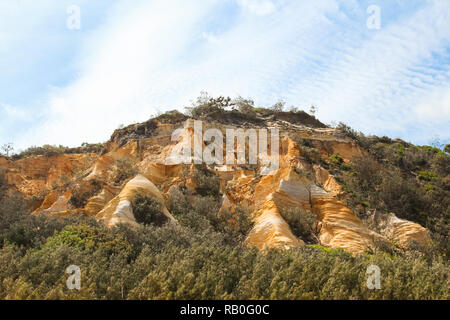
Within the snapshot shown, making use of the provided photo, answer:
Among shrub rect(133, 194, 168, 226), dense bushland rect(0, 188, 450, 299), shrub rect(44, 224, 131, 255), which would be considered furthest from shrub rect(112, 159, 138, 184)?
shrub rect(44, 224, 131, 255)

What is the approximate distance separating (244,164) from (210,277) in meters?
13.4

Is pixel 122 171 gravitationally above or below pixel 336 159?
below

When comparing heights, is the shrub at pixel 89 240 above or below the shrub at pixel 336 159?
below

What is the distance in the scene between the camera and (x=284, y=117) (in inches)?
1161

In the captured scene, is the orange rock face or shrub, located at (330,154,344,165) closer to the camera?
the orange rock face

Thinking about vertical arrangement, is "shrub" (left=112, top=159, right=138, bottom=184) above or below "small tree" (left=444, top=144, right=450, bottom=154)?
below

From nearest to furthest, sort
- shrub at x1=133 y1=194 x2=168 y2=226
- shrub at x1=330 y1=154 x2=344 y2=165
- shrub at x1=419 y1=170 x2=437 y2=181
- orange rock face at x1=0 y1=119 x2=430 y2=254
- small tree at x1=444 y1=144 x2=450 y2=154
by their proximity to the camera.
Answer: shrub at x1=133 y1=194 x2=168 y2=226, orange rock face at x1=0 y1=119 x2=430 y2=254, shrub at x1=330 y1=154 x2=344 y2=165, shrub at x1=419 y1=170 x2=437 y2=181, small tree at x1=444 y1=144 x2=450 y2=154

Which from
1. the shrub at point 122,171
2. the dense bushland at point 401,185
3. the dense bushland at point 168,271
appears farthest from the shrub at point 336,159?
the dense bushland at point 168,271

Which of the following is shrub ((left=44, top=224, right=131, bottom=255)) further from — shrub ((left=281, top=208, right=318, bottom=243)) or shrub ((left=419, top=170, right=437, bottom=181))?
shrub ((left=419, top=170, right=437, bottom=181))

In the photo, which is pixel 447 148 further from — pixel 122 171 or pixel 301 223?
pixel 122 171

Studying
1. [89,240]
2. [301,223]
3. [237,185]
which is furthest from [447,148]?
[89,240]

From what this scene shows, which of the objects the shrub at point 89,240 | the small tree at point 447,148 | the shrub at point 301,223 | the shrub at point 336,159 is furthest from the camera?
the small tree at point 447,148

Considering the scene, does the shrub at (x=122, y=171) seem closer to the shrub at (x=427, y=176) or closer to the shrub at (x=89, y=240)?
the shrub at (x=89, y=240)

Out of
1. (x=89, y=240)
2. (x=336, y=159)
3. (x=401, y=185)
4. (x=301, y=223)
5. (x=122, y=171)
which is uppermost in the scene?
(x=336, y=159)
